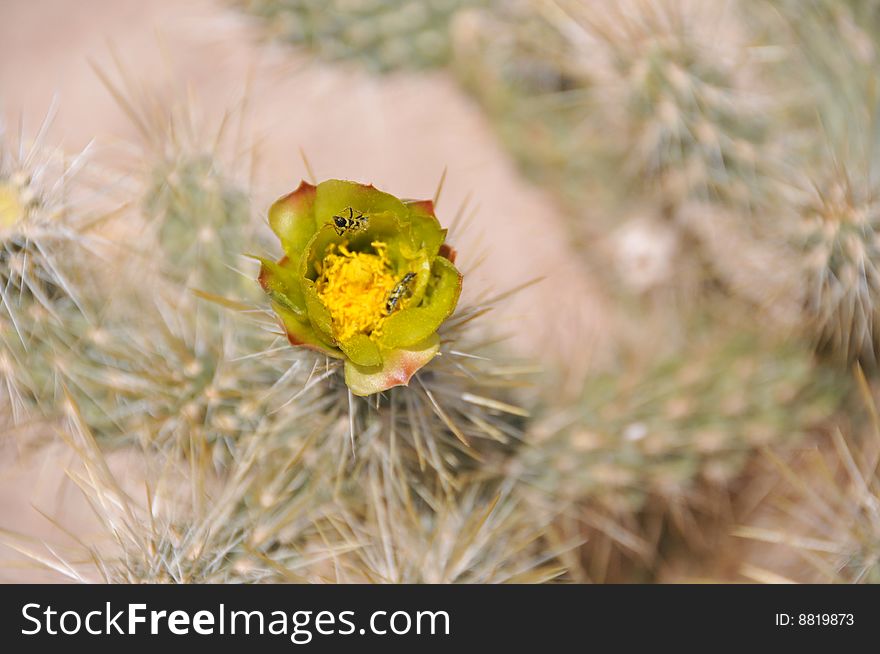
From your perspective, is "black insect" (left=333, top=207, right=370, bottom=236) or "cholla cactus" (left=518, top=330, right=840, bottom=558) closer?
"black insect" (left=333, top=207, right=370, bottom=236)

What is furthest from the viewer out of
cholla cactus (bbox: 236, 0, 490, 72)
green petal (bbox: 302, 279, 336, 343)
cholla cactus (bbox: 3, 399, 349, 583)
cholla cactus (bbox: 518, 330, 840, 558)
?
cholla cactus (bbox: 236, 0, 490, 72)

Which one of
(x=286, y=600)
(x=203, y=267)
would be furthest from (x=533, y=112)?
(x=286, y=600)

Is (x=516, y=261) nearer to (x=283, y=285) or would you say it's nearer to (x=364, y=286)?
(x=364, y=286)

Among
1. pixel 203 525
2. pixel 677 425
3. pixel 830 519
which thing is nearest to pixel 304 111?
pixel 677 425

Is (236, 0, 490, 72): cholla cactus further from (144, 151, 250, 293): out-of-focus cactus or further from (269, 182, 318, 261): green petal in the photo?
(269, 182, 318, 261): green petal

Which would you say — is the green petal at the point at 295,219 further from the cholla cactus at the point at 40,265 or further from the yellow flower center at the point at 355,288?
the cholla cactus at the point at 40,265

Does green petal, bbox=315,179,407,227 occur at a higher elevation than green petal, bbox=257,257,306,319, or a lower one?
higher

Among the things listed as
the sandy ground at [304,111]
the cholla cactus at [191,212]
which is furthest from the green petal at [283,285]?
the sandy ground at [304,111]

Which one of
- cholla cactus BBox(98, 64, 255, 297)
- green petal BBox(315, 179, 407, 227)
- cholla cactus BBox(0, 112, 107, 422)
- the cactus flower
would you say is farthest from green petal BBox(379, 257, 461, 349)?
cholla cactus BBox(0, 112, 107, 422)
